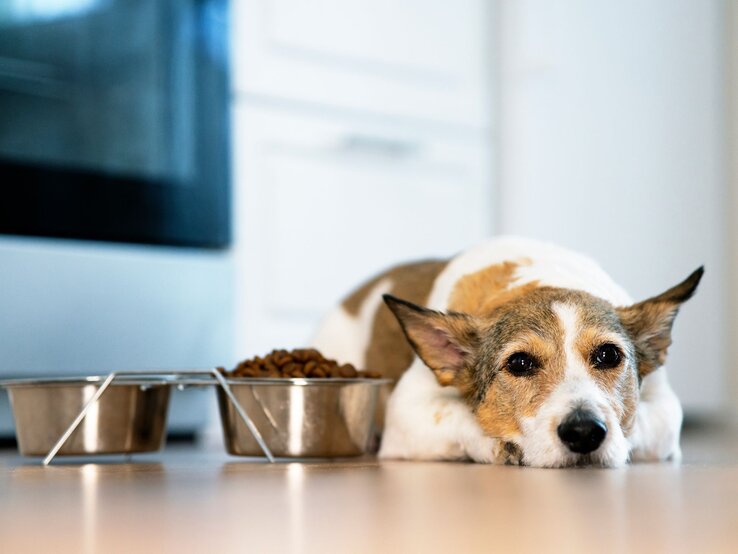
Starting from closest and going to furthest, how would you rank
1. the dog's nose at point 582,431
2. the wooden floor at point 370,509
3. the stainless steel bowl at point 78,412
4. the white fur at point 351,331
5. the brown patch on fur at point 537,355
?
the wooden floor at point 370,509 → the dog's nose at point 582,431 → the brown patch on fur at point 537,355 → the stainless steel bowl at point 78,412 → the white fur at point 351,331

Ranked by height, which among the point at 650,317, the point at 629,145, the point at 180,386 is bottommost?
the point at 180,386

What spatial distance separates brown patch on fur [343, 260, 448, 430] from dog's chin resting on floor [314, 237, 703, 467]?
0.49ft

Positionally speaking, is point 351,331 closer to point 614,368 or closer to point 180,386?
point 180,386

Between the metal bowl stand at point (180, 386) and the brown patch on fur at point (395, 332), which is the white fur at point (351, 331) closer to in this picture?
the brown patch on fur at point (395, 332)

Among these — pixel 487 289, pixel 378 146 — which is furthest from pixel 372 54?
pixel 487 289

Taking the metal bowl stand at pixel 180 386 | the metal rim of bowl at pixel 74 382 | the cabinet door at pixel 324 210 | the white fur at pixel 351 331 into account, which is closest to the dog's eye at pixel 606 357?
the metal bowl stand at pixel 180 386

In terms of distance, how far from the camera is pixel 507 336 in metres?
2.00

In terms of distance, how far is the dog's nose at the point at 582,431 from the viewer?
1.80 m

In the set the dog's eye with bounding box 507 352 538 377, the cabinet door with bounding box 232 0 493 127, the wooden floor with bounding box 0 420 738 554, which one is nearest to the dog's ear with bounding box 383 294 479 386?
the dog's eye with bounding box 507 352 538 377

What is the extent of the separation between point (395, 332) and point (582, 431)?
3.02 feet

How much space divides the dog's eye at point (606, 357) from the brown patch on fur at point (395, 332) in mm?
704

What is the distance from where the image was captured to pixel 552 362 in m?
1.92

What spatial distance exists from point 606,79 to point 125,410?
2.64 m

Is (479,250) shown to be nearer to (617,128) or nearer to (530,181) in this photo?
(530,181)
